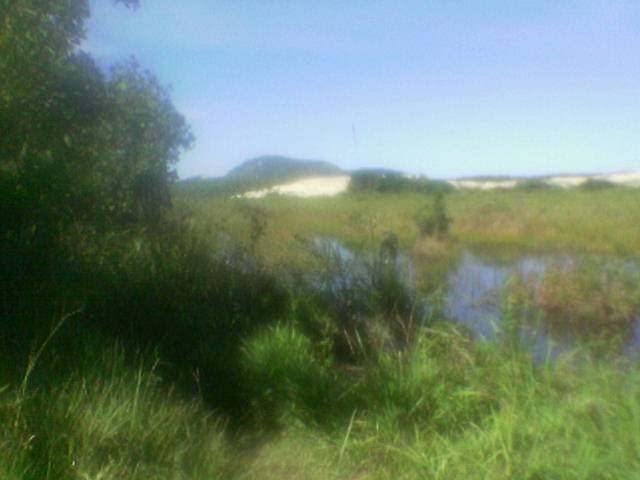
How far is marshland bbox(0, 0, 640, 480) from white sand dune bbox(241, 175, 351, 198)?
0.04 m

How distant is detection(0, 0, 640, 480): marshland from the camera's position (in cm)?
425

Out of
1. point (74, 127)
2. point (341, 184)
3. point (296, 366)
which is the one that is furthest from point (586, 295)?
point (74, 127)

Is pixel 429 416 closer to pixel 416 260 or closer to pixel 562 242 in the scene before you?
pixel 416 260

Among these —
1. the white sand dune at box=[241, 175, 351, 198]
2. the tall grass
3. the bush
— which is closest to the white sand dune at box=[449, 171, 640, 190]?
the bush

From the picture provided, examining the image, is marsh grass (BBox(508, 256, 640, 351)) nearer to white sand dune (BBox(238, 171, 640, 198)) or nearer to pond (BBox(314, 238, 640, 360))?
pond (BBox(314, 238, 640, 360))

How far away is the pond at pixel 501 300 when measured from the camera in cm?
546

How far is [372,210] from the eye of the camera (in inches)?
341

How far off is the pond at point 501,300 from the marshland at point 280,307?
0.03 metres

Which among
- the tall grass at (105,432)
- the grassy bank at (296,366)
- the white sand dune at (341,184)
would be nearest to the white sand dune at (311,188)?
the white sand dune at (341,184)

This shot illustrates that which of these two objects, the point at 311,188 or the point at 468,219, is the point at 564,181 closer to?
the point at 468,219

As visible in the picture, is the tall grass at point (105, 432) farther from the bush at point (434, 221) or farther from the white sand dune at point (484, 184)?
the white sand dune at point (484, 184)

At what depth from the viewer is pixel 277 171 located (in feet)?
33.5

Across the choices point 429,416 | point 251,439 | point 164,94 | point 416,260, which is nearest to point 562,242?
point 416,260

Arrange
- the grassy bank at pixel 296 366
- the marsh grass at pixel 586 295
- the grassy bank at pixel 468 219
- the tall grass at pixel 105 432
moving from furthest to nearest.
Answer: the grassy bank at pixel 468 219
the marsh grass at pixel 586 295
the grassy bank at pixel 296 366
the tall grass at pixel 105 432
